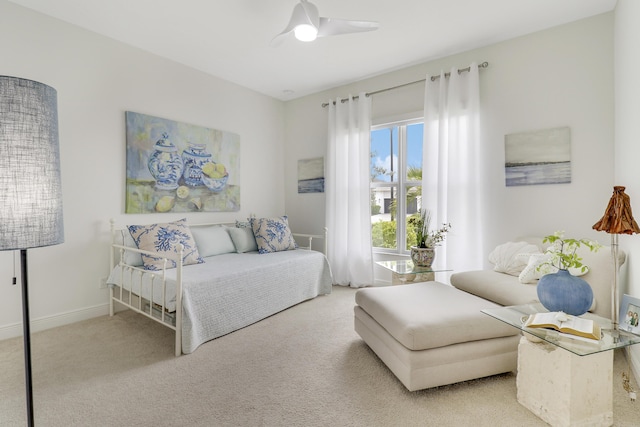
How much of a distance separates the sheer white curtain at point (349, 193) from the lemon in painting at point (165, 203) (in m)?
1.81

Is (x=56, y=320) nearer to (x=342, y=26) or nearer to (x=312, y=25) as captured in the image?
(x=312, y=25)

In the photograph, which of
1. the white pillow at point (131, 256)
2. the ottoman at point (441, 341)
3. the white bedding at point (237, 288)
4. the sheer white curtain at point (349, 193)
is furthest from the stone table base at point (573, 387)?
the white pillow at point (131, 256)

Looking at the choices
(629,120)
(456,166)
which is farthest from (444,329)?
(456,166)

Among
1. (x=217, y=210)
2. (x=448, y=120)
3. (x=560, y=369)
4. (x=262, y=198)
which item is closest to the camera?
(x=560, y=369)

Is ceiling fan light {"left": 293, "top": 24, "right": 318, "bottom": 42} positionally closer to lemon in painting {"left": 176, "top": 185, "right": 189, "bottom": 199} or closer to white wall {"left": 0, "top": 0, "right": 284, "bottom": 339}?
white wall {"left": 0, "top": 0, "right": 284, "bottom": 339}

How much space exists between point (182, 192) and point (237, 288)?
141cm

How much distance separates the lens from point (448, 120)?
3.13 m

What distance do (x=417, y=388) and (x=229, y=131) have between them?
131 inches

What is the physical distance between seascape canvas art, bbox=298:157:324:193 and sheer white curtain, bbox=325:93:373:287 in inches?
7.6

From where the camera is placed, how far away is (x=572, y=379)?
133cm

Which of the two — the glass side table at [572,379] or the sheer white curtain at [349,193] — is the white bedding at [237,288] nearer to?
the sheer white curtain at [349,193]

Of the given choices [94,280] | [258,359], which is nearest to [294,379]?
[258,359]

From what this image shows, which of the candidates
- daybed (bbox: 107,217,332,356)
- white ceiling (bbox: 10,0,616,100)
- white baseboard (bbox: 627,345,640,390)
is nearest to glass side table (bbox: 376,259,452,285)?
daybed (bbox: 107,217,332,356)

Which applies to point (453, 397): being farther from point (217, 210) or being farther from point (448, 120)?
point (217, 210)
